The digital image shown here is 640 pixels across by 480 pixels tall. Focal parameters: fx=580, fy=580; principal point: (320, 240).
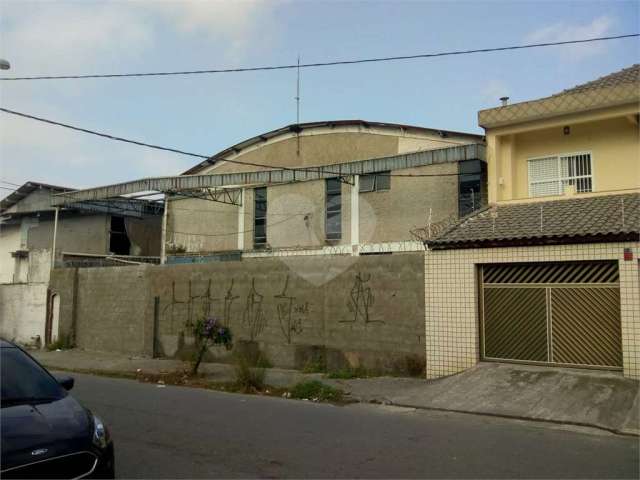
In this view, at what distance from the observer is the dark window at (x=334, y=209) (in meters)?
24.8

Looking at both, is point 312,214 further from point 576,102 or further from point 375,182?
point 576,102

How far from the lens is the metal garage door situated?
10672 millimetres

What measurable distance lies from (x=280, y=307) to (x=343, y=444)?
26.1ft

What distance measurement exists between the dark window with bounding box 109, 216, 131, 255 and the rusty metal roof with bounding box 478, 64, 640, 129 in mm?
21287

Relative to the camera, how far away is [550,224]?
11.6 metres

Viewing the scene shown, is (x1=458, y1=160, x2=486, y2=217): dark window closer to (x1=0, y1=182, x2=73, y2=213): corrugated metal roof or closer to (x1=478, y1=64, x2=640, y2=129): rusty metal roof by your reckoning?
(x1=478, y1=64, x2=640, y2=129): rusty metal roof

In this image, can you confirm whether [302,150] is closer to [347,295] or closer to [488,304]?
[347,295]

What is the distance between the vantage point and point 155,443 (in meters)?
7.43

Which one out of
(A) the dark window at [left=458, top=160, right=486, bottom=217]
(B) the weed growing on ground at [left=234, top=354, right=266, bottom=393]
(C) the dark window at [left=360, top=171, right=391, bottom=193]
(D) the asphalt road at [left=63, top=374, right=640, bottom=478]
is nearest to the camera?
(D) the asphalt road at [left=63, top=374, right=640, bottom=478]

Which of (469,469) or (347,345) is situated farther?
(347,345)

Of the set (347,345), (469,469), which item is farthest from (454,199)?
(469,469)

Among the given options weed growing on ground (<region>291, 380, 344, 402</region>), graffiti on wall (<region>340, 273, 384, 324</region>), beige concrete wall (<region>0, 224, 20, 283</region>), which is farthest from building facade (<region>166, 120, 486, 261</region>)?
weed growing on ground (<region>291, 380, 344, 402</region>)

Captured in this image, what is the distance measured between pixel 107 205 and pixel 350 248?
12.9 meters

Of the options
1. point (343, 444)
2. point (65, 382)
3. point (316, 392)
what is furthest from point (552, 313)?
point (65, 382)
